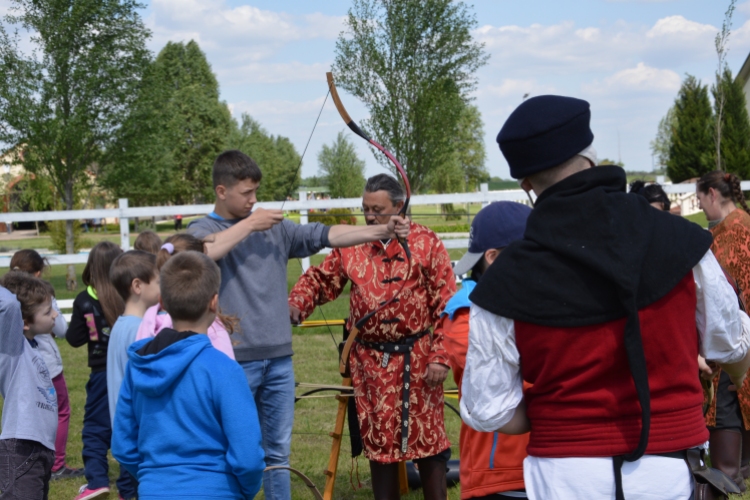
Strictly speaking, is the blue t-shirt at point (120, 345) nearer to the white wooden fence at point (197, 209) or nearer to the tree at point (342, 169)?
the white wooden fence at point (197, 209)

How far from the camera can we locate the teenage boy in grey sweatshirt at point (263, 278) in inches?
143

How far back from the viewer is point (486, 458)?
2607 millimetres

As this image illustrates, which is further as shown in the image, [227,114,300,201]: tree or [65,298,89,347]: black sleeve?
[227,114,300,201]: tree

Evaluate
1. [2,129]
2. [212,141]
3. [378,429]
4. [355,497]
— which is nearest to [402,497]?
[355,497]

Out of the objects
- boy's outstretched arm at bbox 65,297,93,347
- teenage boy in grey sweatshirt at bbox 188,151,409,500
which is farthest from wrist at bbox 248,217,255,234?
boy's outstretched arm at bbox 65,297,93,347

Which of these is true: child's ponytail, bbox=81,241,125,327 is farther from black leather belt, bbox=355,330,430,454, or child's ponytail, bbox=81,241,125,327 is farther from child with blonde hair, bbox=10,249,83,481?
black leather belt, bbox=355,330,430,454

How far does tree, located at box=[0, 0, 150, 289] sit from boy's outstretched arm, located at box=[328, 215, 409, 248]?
14040 mm

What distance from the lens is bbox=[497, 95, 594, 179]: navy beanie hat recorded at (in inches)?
69.6

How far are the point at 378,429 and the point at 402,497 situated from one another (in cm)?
98

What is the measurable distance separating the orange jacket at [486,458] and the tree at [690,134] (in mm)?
35500

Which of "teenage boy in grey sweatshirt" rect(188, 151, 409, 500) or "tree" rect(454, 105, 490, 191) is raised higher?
"tree" rect(454, 105, 490, 191)

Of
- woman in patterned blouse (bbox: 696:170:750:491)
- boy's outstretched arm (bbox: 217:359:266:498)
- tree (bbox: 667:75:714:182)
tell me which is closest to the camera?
boy's outstretched arm (bbox: 217:359:266:498)

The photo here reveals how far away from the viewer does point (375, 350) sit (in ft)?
12.7

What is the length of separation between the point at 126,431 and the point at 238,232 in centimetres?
118
